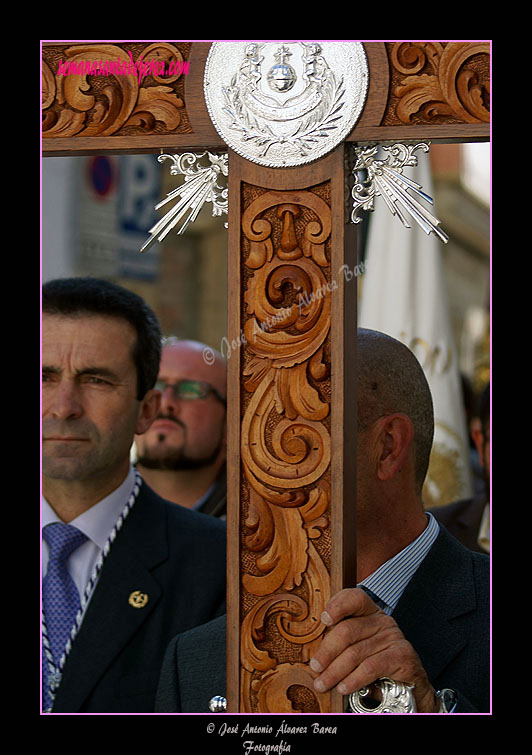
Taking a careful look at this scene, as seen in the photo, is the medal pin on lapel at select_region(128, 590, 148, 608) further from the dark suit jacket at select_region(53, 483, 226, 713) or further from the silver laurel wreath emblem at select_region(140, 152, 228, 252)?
the silver laurel wreath emblem at select_region(140, 152, 228, 252)

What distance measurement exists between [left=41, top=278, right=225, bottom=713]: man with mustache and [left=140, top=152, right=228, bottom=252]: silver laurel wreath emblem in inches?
24.9

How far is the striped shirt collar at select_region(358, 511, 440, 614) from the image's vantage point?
241cm

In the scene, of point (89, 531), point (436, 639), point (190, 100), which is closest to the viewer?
point (190, 100)

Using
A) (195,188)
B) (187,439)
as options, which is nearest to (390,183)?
(195,188)

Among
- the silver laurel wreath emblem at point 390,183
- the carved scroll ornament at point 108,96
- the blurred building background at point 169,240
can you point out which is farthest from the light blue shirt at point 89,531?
the blurred building background at point 169,240

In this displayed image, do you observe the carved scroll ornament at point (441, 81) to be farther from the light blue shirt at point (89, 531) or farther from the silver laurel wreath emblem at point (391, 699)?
the light blue shirt at point (89, 531)

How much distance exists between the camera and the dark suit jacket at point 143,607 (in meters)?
2.51

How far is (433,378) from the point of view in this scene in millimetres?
4129

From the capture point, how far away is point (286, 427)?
206 cm

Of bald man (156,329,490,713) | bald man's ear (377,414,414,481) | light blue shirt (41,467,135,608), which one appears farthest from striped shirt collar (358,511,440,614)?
light blue shirt (41,467,135,608)

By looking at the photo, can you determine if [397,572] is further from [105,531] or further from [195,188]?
[195,188]

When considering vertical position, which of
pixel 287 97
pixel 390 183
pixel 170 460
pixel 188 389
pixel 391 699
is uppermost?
pixel 287 97

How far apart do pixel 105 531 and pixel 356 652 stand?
965mm
